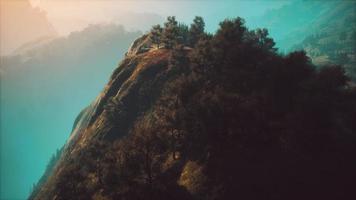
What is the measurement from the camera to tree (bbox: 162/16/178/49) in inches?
5970

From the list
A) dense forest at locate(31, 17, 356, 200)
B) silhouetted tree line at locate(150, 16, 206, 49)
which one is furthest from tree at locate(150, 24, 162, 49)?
dense forest at locate(31, 17, 356, 200)

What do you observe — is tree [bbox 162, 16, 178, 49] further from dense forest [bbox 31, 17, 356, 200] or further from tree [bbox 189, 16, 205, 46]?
dense forest [bbox 31, 17, 356, 200]

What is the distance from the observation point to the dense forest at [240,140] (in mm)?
62156

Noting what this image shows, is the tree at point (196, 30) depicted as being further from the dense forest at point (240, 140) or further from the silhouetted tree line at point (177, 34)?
the dense forest at point (240, 140)

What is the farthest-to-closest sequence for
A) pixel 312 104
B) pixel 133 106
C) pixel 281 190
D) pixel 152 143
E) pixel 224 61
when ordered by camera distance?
1. pixel 133 106
2. pixel 224 61
3. pixel 152 143
4. pixel 312 104
5. pixel 281 190

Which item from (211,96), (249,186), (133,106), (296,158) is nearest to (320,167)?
(296,158)

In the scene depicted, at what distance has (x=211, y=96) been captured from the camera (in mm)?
78812

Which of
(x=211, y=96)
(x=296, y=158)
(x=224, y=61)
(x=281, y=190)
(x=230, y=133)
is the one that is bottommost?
(x=281, y=190)

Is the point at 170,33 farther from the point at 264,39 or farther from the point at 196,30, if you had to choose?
the point at 264,39

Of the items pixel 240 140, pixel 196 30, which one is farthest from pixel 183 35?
pixel 240 140

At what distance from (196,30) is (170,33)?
22.4 m

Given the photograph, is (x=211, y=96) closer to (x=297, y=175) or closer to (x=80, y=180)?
(x=297, y=175)

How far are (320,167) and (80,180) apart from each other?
64.6 meters

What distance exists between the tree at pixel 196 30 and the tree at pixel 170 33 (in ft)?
33.1
